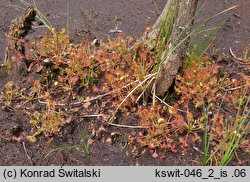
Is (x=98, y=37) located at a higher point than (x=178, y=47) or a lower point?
higher

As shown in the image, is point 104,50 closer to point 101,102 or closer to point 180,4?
point 101,102

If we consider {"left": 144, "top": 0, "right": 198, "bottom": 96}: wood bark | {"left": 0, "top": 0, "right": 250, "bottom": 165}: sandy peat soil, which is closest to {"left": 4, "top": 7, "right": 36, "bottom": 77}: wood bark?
{"left": 0, "top": 0, "right": 250, "bottom": 165}: sandy peat soil

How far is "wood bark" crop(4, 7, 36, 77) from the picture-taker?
2834mm

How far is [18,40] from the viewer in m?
2.88

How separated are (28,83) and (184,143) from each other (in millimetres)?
1365

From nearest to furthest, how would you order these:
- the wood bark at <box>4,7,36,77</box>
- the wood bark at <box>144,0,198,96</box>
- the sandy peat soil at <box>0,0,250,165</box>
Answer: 1. the sandy peat soil at <box>0,0,250,165</box>
2. the wood bark at <box>144,0,198,96</box>
3. the wood bark at <box>4,7,36,77</box>

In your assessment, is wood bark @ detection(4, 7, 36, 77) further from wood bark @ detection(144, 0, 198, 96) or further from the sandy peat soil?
wood bark @ detection(144, 0, 198, 96)

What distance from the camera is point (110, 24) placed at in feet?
13.0

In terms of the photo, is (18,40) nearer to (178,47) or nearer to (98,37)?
(98,37)

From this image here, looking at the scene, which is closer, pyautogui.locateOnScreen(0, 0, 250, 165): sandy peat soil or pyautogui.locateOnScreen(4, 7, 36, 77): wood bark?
pyautogui.locateOnScreen(0, 0, 250, 165): sandy peat soil

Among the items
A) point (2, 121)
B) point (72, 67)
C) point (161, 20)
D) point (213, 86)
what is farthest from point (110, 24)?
point (2, 121)

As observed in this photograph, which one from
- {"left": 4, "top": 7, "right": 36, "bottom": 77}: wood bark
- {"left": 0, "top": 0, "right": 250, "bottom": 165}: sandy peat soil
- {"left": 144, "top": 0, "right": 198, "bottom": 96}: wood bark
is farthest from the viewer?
{"left": 4, "top": 7, "right": 36, "bottom": 77}: wood bark

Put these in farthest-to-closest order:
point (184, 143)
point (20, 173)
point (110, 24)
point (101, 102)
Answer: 1. point (110, 24)
2. point (101, 102)
3. point (184, 143)
4. point (20, 173)

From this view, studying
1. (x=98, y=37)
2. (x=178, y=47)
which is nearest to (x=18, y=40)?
(x=98, y=37)
